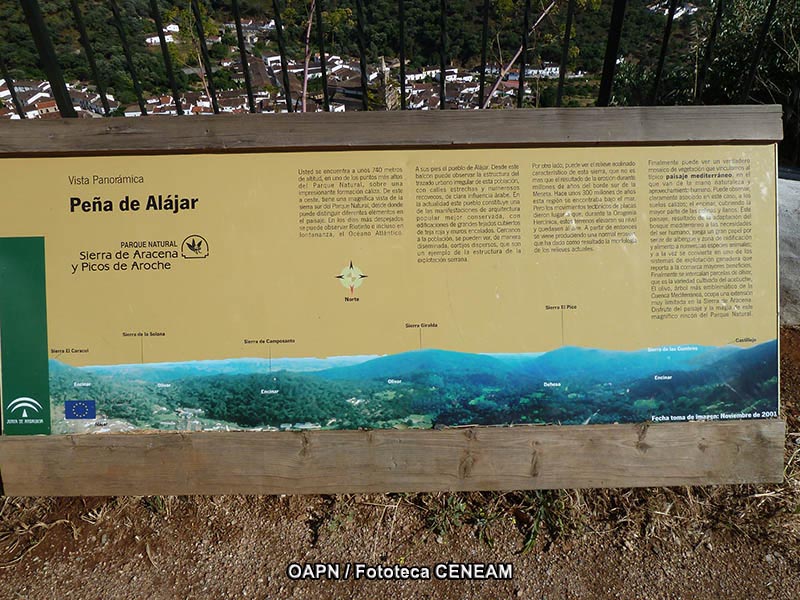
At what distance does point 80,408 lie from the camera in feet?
8.00

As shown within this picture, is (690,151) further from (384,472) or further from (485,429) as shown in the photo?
(384,472)

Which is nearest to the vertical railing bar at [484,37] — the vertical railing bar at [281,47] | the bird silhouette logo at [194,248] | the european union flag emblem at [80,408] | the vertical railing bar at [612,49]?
the vertical railing bar at [612,49]

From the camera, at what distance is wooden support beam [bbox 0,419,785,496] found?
96.1 inches

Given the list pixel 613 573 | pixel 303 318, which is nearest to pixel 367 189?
pixel 303 318

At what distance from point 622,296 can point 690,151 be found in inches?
26.1

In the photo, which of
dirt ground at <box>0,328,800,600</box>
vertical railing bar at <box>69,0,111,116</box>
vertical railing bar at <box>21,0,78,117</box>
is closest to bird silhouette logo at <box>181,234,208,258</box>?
vertical railing bar at <box>69,0,111,116</box>

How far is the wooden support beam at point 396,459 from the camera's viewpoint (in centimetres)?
244

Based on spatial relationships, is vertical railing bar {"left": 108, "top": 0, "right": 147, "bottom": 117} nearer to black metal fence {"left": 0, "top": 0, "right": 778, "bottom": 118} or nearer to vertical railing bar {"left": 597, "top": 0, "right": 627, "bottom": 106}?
black metal fence {"left": 0, "top": 0, "right": 778, "bottom": 118}

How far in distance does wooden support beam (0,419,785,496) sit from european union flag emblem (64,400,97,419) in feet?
0.32

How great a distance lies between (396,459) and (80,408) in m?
1.37

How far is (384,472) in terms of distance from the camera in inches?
97.8

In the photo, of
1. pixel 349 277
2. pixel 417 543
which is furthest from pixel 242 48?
pixel 417 543

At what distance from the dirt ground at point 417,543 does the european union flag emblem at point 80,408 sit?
1.52 feet

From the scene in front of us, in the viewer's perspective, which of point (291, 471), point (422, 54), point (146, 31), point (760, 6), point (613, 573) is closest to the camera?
point (613, 573)
